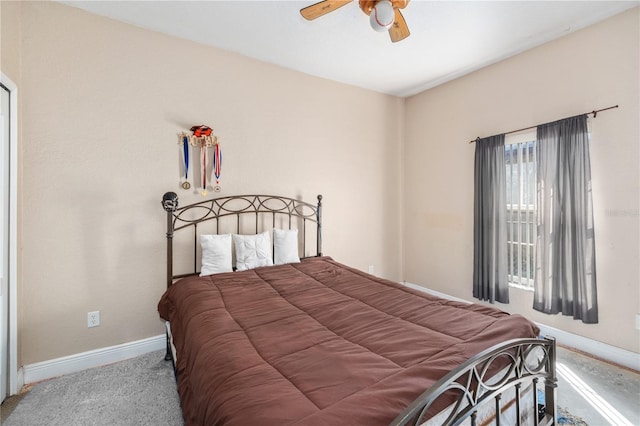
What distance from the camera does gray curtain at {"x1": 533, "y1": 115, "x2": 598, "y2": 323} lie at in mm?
2482

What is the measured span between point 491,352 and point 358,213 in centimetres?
282

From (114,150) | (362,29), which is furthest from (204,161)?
(362,29)

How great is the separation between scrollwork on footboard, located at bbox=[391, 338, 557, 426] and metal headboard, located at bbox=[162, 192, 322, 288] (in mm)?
2272

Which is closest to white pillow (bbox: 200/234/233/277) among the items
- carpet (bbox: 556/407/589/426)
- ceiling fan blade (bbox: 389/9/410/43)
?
ceiling fan blade (bbox: 389/9/410/43)

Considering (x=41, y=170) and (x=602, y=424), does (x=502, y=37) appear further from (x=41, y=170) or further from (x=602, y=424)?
(x=41, y=170)

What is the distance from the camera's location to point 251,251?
275 cm

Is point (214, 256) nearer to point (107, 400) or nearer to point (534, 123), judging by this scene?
point (107, 400)

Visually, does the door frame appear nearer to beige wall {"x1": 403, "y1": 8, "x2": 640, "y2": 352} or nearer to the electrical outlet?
the electrical outlet

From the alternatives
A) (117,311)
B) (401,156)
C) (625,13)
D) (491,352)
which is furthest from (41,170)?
(625,13)

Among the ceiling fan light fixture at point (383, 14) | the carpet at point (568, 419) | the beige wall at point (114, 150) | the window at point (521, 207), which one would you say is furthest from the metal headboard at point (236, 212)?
the carpet at point (568, 419)

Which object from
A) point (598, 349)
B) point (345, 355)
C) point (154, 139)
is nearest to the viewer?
point (345, 355)

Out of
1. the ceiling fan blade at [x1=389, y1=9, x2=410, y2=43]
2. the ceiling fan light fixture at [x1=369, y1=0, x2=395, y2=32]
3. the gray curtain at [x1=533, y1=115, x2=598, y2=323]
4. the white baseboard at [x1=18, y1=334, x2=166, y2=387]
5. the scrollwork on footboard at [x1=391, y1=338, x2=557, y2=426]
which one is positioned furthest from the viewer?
the gray curtain at [x1=533, y1=115, x2=598, y2=323]

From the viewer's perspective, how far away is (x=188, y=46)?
8.91 ft

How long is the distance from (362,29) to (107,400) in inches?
136
